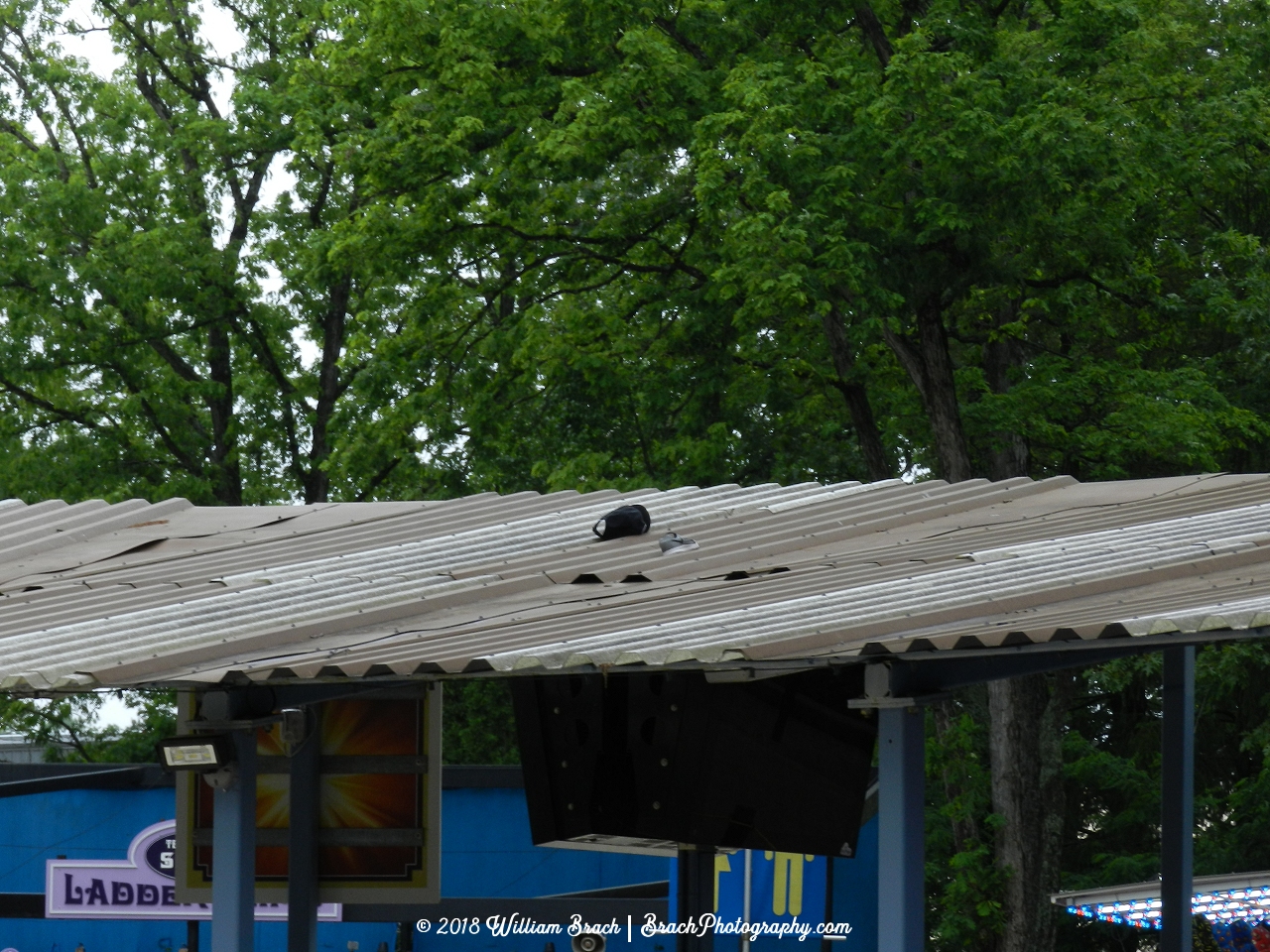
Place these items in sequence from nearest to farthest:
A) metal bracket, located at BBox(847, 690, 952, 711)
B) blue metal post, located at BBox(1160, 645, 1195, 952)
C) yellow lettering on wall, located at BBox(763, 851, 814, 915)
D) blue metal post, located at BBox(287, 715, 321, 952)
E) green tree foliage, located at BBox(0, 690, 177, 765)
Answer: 1. metal bracket, located at BBox(847, 690, 952, 711)
2. blue metal post, located at BBox(287, 715, 321, 952)
3. blue metal post, located at BBox(1160, 645, 1195, 952)
4. yellow lettering on wall, located at BBox(763, 851, 814, 915)
5. green tree foliage, located at BBox(0, 690, 177, 765)

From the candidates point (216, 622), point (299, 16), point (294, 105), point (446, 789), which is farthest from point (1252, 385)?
point (216, 622)

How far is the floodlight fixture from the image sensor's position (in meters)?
6.35

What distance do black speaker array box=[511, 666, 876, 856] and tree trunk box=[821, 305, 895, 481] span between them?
429 inches

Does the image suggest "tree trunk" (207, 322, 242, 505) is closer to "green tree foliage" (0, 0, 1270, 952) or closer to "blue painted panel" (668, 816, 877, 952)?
"green tree foliage" (0, 0, 1270, 952)

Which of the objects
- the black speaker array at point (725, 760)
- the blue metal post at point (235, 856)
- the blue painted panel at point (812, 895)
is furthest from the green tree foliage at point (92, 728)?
the blue metal post at point (235, 856)

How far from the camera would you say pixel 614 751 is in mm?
9336

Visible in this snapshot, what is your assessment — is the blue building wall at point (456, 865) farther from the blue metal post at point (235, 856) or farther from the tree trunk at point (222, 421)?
the blue metal post at point (235, 856)

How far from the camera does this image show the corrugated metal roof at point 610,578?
5668 mm

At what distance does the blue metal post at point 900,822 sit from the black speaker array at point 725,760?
Answer: 1934mm

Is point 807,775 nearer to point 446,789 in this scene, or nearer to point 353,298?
point 446,789

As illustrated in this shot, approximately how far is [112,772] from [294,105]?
1120cm

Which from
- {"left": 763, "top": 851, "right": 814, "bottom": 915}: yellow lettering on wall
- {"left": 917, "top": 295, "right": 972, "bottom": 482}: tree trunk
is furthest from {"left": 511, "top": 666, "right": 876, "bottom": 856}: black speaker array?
{"left": 917, "top": 295, "right": 972, "bottom": 482}: tree trunk

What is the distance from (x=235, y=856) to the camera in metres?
6.50

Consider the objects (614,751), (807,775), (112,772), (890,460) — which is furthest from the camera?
(890,460)
